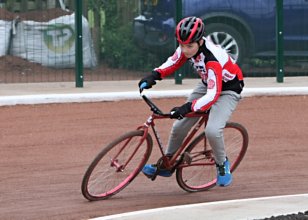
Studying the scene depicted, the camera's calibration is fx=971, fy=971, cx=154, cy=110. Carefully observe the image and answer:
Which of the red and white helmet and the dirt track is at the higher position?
the red and white helmet

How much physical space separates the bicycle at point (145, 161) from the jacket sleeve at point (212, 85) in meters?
0.28

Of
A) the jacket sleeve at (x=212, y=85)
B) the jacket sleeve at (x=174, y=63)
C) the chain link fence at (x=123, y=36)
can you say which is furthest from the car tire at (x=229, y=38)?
the jacket sleeve at (x=212, y=85)

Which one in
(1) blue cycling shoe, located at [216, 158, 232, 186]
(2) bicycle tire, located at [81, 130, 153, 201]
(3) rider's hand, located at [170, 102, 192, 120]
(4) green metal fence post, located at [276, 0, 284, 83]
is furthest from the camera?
(4) green metal fence post, located at [276, 0, 284, 83]

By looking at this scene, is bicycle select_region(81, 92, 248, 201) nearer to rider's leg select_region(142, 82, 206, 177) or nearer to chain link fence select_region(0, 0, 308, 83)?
rider's leg select_region(142, 82, 206, 177)

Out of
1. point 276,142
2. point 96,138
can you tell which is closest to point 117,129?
point 96,138

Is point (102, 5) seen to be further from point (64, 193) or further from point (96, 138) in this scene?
point (64, 193)

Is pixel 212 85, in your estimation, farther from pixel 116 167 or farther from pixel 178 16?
pixel 178 16

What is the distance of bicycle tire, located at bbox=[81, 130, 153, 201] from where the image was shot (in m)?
8.08

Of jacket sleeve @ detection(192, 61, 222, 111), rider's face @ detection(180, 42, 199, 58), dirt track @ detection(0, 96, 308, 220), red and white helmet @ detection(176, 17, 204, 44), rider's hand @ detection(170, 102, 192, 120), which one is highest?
red and white helmet @ detection(176, 17, 204, 44)

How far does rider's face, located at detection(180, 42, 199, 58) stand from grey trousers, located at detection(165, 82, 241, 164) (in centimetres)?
49

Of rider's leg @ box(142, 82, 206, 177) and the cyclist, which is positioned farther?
rider's leg @ box(142, 82, 206, 177)

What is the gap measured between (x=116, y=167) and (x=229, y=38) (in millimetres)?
7063

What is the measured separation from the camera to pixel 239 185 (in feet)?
30.0

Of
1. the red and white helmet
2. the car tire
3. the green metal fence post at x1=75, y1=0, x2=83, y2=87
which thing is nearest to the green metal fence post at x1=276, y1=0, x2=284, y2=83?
the car tire
